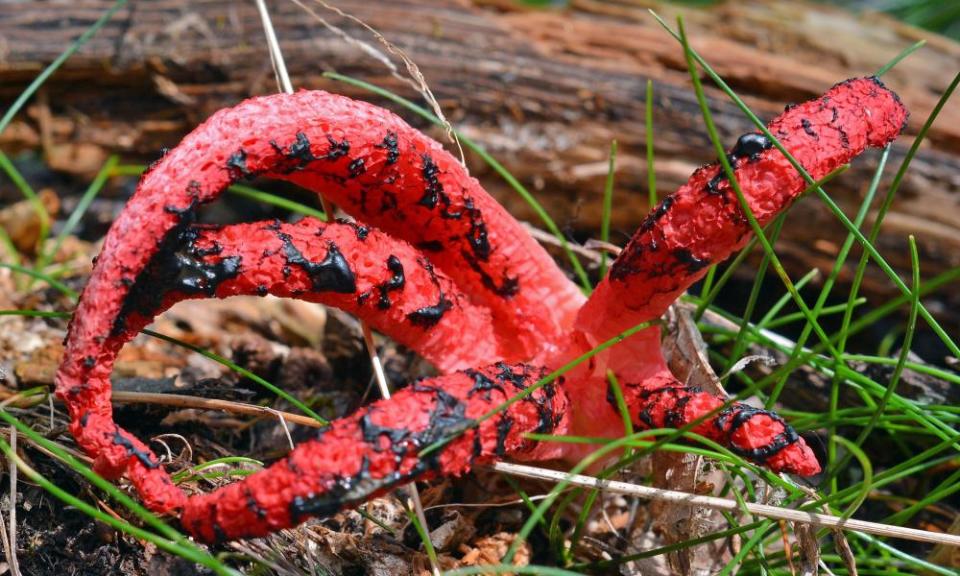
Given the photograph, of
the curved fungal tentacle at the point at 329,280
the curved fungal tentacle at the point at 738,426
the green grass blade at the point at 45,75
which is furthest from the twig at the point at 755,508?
the green grass blade at the point at 45,75

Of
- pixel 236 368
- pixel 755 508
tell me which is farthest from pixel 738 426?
pixel 236 368

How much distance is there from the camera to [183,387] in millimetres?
2285

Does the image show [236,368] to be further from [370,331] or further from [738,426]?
[738,426]

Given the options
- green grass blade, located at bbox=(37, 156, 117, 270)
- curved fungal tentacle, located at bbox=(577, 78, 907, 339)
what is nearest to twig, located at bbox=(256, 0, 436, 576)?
curved fungal tentacle, located at bbox=(577, 78, 907, 339)

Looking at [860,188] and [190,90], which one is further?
[190,90]

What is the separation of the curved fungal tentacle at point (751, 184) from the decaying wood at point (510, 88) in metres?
1.68

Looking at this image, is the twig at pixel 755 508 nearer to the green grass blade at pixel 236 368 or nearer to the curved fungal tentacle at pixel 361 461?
the curved fungal tentacle at pixel 361 461

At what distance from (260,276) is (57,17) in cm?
265

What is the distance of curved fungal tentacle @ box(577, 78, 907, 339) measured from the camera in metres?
1.71

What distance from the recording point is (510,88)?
357 cm

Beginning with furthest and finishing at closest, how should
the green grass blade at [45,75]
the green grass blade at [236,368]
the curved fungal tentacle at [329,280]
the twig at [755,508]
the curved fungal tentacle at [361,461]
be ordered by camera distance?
the green grass blade at [45,75] → the green grass blade at [236,368] → the twig at [755,508] → the curved fungal tentacle at [329,280] → the curved fungal tentacle at [361,461]

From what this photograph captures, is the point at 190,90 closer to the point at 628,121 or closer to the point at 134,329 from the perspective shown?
the point at 628,121

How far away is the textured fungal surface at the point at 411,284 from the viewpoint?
1573 millimetres

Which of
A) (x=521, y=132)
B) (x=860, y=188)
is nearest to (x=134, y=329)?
(x=521, y=132)
